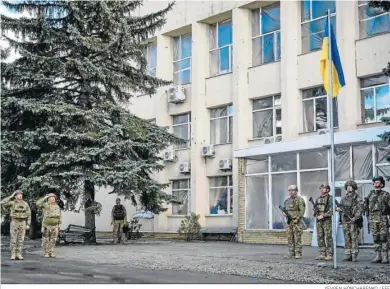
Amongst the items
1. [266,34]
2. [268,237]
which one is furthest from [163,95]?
[268,237]

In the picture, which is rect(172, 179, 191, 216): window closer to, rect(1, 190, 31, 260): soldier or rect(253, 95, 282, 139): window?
rect(253, 95, 282, 139): window

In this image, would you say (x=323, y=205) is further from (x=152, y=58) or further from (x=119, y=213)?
(x=152, y=58)

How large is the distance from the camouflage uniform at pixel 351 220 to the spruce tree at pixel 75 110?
8.19 meters

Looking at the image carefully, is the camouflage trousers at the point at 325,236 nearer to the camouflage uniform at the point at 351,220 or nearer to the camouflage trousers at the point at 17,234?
the camouflage uniform at the point at 351,220

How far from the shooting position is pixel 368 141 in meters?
20.0

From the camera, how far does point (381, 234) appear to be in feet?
42.4

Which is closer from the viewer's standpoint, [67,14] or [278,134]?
[67,14]

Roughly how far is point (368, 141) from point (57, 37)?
11245mm

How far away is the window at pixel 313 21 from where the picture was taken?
2453 centimetres

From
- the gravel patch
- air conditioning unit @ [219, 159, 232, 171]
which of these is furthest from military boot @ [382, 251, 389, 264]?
air conditioning unit @ [219, 159, 232, 171]

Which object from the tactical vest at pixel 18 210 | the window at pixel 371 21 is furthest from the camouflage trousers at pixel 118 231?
the window at pixel 371 21

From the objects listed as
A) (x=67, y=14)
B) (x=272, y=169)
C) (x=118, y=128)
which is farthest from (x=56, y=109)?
(x=272, y=169)

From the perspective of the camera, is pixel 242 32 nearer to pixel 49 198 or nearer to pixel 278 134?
pixel 278 134

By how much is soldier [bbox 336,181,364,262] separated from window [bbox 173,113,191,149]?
16.6 meters
